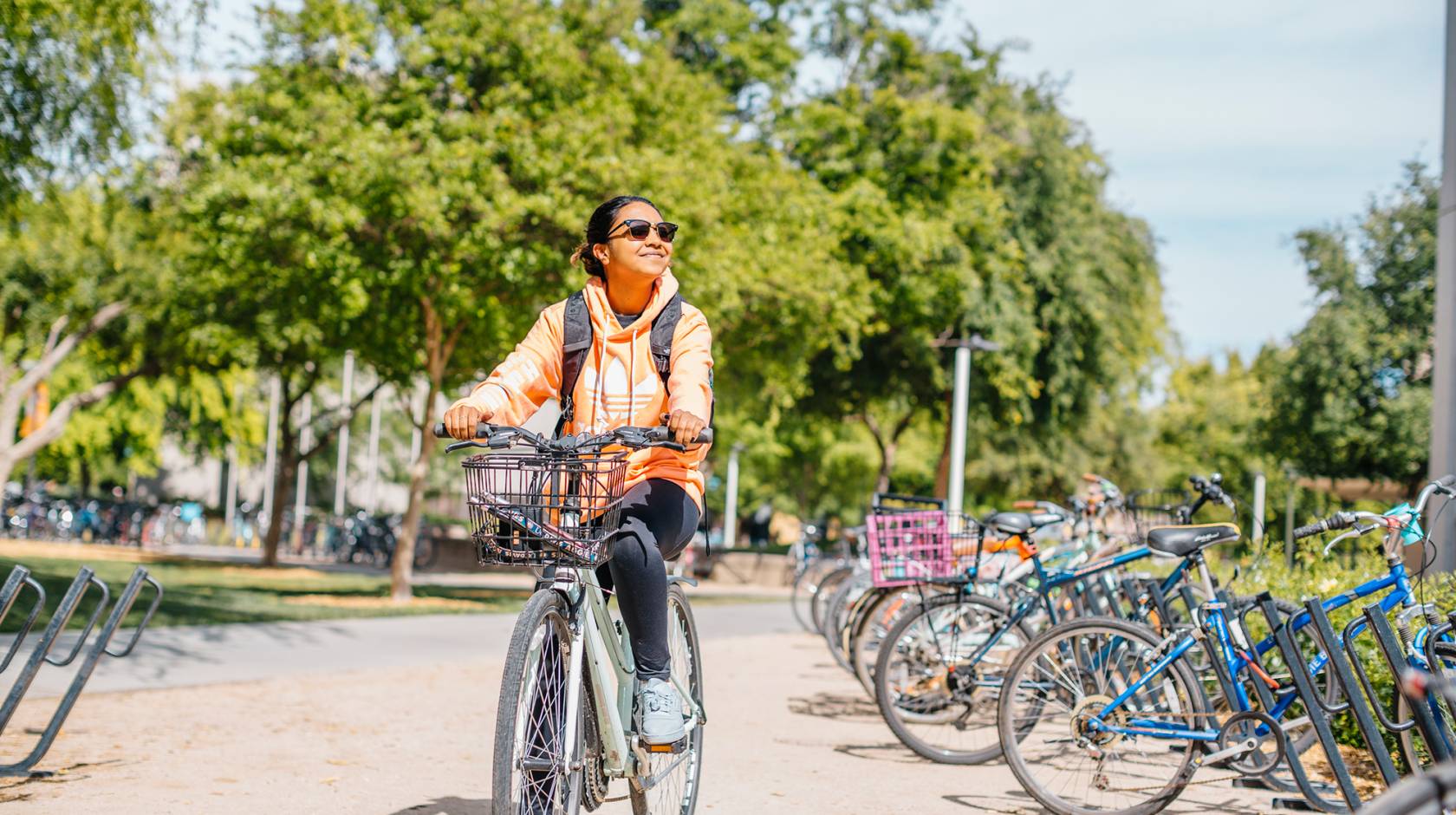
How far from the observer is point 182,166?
21.6 m

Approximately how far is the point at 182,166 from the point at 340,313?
6.95 m

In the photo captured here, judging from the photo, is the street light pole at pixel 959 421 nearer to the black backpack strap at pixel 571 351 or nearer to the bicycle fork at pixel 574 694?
the black backpack strap at pixel 571 351

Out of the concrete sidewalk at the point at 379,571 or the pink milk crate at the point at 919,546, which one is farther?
the concrete sidewalk at the point at 379,571

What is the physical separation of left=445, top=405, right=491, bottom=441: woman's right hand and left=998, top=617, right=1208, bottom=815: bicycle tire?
2541mm

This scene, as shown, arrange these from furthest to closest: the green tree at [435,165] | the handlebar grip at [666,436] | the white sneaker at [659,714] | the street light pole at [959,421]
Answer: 1. the street light pole at [959,421]
2. the green tree at [435,165]
3. the white sneaker at [659,714]
4. the handlebar grip at [666,436]

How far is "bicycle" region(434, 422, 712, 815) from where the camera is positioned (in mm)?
3363

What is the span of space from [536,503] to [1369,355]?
2836 cm

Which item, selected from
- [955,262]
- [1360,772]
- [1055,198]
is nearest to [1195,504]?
[1360,772]

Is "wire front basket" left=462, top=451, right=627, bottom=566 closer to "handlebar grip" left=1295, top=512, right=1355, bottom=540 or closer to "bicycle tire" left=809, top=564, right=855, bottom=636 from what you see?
"handlebar grip" left=1295, top=512, right=1355, bottom=540

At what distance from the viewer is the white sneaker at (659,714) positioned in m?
3.88

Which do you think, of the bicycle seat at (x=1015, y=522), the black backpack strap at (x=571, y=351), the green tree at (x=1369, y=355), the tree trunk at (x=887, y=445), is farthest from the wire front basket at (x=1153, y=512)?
the green tree at (x=1369, y=355)

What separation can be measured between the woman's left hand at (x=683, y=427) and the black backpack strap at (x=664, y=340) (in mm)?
481

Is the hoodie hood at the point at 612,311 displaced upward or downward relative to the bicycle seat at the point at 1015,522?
upward

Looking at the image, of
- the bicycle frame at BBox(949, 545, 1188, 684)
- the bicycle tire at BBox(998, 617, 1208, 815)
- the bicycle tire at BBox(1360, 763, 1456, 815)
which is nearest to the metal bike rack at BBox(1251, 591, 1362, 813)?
the bicycle tire at BBox(998, 617, 1208, 815)
